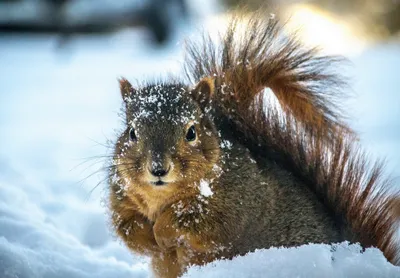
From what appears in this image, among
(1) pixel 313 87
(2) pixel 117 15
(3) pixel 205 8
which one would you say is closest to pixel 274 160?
(1) pixel 313 87

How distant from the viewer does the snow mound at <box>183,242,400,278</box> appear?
4.84 ft

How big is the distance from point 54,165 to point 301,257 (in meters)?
2.58

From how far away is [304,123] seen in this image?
2.13 metres

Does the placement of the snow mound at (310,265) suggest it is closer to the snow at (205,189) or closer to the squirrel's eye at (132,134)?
the snow at (205,189)

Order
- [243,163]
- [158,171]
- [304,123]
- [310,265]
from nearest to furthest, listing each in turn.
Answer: [310,265] → [158,171] → [243,163] → [304,123]

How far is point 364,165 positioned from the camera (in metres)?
2.04

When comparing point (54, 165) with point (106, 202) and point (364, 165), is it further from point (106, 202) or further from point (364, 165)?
point (364, 165)

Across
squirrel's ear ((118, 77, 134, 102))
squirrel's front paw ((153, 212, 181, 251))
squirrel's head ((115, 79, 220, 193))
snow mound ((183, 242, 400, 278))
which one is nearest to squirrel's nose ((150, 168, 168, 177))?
squirrel's head ((115, 79, 220, 193))

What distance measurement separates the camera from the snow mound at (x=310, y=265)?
148 cm

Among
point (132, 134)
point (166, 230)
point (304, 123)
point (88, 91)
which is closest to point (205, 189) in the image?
point (166, 230)

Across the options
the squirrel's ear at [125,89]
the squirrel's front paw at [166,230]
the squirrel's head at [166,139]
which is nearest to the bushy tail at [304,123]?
the squirrel's head at [166,139]

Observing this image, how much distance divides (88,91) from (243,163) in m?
6.18

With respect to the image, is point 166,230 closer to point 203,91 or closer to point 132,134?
point 132,134

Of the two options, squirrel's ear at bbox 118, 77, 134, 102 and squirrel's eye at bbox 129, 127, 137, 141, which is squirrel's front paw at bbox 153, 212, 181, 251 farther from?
squirrel's ear at bbox 118, 77, 134, 102
